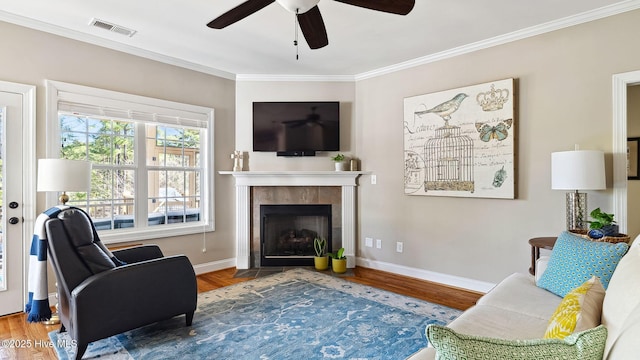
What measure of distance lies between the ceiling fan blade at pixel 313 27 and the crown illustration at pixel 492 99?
73.7 inches

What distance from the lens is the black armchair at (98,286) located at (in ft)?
6.72

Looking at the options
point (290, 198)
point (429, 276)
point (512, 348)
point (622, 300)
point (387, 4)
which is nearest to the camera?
point (512, 348)

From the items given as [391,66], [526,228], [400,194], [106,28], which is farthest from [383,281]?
[106,28]

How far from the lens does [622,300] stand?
1.02 metres

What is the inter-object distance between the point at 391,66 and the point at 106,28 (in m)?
3.06

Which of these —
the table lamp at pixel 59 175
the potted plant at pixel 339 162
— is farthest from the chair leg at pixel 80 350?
the potted plant at pixel 339 162

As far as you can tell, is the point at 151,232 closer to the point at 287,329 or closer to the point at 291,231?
the point at 291,231

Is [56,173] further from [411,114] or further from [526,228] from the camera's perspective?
[526,228]

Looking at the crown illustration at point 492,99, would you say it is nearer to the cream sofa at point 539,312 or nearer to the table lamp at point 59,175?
the cream sofa at point 539,312

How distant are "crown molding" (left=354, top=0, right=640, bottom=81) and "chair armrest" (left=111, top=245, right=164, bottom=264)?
324cm

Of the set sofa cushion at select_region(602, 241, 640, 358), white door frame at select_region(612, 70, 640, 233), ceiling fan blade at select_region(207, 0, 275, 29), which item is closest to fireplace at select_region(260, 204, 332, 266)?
ceiling fan blade at select_region(207, 0, 275, 29)

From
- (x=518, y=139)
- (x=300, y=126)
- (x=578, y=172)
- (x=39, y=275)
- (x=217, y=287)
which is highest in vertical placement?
(x=300, y=126)

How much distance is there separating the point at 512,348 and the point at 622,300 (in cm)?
54

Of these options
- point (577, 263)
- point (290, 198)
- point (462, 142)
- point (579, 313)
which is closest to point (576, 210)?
point (577, 263)
